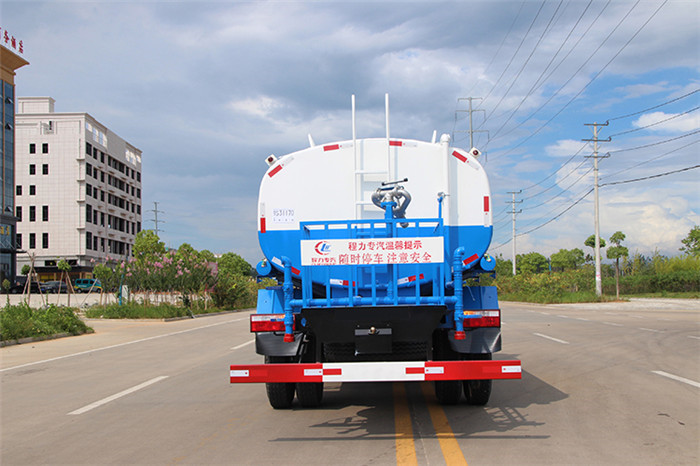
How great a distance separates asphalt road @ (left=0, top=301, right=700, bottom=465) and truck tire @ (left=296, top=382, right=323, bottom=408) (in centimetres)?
16

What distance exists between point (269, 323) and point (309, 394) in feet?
3.93

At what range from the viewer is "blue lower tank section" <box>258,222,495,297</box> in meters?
6.15

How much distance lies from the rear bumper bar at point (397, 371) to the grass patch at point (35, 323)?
45.1 feet

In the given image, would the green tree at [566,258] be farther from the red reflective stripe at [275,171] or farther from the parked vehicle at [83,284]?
the red reflective stripe at [275,171]

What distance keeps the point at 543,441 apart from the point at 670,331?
13.4m

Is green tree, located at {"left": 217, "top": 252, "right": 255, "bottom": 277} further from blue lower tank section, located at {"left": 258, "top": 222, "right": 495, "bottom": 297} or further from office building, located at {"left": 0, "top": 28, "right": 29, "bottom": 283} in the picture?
blue lower tank section, located at {"left": 258, "top": 222, "right": 495, "bottom": 297}

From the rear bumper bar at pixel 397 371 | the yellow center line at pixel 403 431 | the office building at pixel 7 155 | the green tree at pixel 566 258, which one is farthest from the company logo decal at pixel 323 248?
the green tree at pixel 566 258

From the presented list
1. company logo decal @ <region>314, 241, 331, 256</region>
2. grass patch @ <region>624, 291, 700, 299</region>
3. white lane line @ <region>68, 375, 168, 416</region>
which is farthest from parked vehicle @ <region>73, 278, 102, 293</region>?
company logo decal @ <region>314, 241, 331, 256</region>

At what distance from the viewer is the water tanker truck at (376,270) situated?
220 inches

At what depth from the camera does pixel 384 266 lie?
6.23 m

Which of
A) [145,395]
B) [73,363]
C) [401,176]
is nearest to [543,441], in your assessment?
[401,176]

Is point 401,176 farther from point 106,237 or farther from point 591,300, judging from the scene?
point 106,237

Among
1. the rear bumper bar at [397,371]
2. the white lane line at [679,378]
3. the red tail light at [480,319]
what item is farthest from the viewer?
the white lane line at [679,378]

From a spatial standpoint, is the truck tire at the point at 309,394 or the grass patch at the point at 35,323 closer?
the truck tire at the point at 309,394
